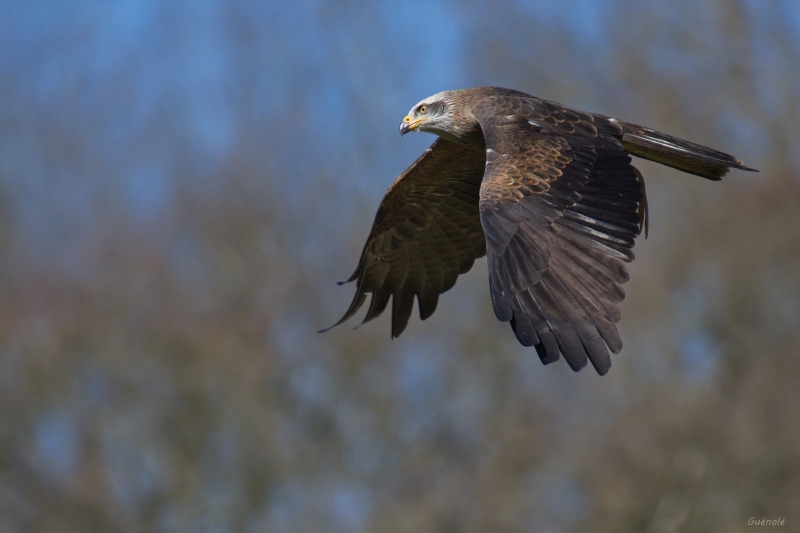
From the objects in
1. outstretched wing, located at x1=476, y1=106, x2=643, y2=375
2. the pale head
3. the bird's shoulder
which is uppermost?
the pale head

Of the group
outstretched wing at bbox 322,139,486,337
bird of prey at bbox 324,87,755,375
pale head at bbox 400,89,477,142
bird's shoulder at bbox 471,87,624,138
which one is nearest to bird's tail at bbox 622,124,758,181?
bird of prey at bbox 324,87,755,375

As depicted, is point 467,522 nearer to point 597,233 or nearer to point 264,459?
point 264,459

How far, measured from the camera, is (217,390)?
2489 cm

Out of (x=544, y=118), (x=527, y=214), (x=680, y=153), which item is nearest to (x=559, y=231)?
(x=527, y=214)

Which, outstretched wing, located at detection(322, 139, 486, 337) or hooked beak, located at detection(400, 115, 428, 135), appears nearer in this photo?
hooked beak, located at detection(400, 115, 428, 135)

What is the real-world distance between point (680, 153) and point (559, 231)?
156cm

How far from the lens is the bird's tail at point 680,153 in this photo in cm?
862

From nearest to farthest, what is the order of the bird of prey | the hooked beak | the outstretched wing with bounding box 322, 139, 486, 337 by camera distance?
the bird of prey
the hooked beak
the outstretched wing with bounding box 322, 139, 486, 337

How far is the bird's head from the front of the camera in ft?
31.2

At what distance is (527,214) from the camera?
7703 mm

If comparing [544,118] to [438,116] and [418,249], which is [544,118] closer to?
[438,116]

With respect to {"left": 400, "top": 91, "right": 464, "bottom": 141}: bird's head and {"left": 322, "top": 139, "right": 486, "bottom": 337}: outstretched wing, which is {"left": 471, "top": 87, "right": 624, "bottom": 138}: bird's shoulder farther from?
{"left": 322, "top": 139, "right": 486, "bottom": 337}: outstretched wing

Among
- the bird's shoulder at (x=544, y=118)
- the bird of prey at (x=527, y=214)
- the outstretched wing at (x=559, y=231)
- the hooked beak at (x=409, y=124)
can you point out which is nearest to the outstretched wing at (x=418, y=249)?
the bird of prey at (x=527, y=214)

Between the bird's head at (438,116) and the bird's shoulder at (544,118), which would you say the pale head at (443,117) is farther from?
the bird's shoulder at (544,118)
